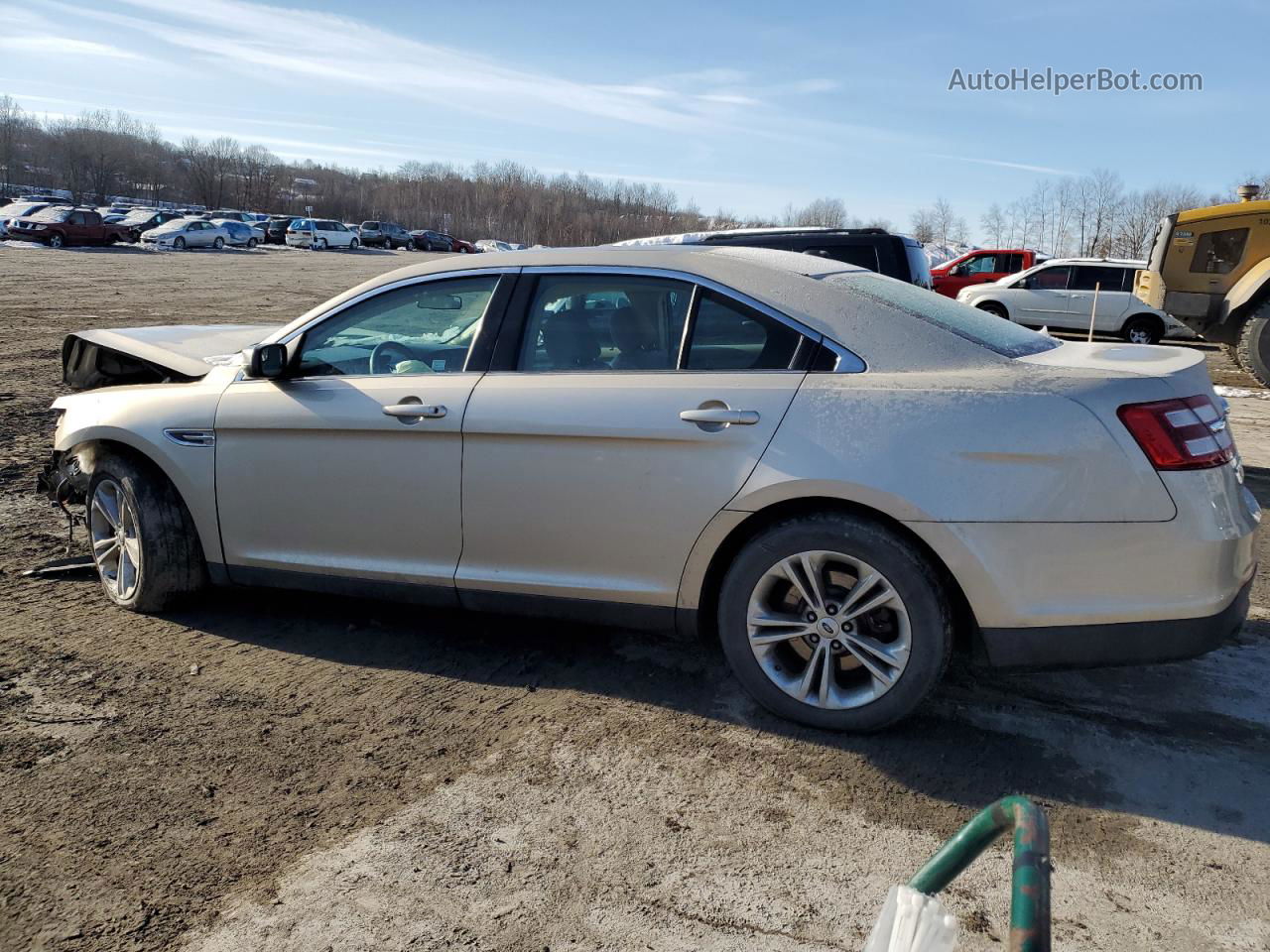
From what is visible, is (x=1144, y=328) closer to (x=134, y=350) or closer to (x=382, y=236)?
(x=134, y=350)

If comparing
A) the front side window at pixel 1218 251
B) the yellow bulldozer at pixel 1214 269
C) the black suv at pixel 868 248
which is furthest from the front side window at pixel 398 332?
the front side window at pixel 1218 251

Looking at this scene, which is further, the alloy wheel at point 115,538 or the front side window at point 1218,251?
the front side window at point 1218,251

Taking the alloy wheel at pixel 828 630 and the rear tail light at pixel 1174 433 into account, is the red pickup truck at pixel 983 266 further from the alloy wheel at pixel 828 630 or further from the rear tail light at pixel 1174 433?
the alloy wheel at pixel 828 630

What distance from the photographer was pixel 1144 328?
760 inches

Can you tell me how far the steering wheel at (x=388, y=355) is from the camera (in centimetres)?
434

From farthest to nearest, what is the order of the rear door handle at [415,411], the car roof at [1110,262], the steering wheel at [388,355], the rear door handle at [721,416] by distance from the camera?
1. the car roof at [1110,262]
2. the steering wheel at [388,355]
3. the rear door handle at [415,411]
4. the rear door handle at [721,416]

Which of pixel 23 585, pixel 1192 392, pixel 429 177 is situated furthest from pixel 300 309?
pixel 429 177

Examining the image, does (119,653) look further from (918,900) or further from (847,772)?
(918,900)

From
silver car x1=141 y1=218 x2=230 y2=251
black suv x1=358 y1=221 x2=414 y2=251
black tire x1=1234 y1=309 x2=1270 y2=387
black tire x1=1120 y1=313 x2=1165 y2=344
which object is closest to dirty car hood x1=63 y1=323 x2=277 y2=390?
black tire x1=1234 y1=309 x2=1270 y2=387

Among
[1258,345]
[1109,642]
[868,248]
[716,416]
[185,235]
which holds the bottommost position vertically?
[1109,642]

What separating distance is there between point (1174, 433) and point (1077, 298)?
61.3ft

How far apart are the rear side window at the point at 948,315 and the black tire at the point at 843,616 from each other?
80cm

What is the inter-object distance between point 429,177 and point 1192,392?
533 ft

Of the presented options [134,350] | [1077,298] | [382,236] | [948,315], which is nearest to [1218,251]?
[1077,298]
